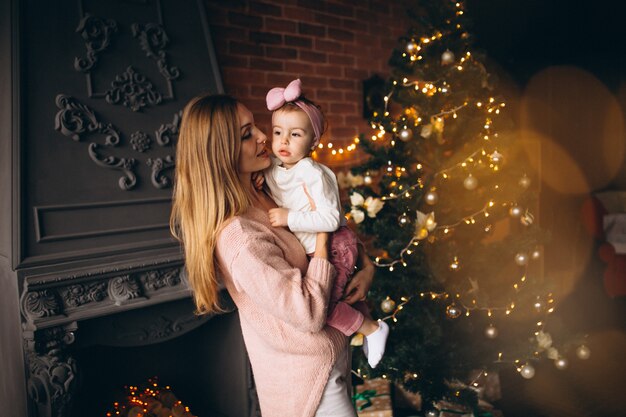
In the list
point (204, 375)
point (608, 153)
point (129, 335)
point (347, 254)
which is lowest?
point (204, 375)

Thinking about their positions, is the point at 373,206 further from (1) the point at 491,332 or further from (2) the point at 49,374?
(2) the point at 49,374

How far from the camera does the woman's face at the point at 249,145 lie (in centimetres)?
148

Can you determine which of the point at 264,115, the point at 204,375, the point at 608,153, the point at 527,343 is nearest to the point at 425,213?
the point at 527,343

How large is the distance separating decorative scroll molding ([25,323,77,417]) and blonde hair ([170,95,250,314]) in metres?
0.76

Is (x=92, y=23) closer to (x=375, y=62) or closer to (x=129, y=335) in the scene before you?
(x=129, y=335)

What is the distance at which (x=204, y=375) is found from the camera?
2.69 metres

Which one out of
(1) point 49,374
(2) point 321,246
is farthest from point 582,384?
(1) point 49,374

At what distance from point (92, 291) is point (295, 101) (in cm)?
111

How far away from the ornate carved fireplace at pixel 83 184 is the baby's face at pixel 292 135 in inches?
31.7

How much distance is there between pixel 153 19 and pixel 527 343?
2.65m

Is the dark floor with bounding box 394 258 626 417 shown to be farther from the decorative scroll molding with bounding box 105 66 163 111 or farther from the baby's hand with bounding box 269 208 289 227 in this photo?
the decorative scroll molding with bounding box 105 66 163 111

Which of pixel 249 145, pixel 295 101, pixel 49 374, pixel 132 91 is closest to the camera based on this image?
pixel 249 145

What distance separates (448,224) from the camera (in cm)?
280

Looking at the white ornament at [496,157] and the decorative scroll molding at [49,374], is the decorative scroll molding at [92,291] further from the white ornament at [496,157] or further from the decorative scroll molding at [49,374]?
the white ornament at [496,157]
